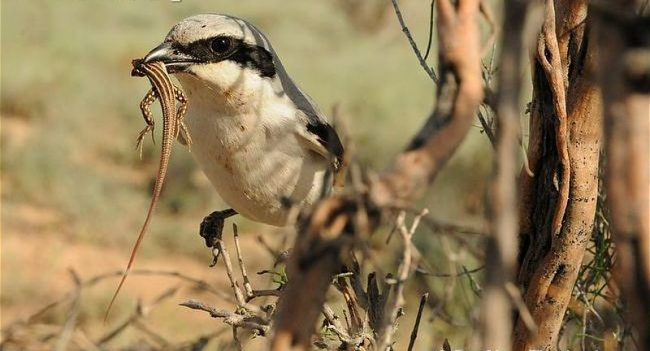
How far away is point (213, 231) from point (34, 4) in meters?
14.8

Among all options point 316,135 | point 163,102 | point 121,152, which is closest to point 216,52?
point 316,135

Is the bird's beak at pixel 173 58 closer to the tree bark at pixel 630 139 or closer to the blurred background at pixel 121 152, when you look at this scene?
the tree bark at pixel 630 139

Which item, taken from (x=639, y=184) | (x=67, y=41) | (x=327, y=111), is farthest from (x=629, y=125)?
(x=67, y=41)

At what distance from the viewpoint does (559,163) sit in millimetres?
2518

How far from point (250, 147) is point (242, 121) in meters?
0.09

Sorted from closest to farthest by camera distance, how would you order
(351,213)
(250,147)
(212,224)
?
(351,213), (250,147), (212,224)

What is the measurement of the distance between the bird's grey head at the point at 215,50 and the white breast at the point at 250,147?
1.9 inches

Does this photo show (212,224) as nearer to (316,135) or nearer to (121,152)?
(316,135)

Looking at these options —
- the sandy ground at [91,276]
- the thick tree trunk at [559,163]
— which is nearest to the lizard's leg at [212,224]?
the thick tree trunk at [559,163]

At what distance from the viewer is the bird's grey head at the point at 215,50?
339cm

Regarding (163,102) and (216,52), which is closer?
(163,102)

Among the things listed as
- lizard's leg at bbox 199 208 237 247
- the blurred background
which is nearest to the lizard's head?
lizard's leg at bbox 199 208 237 247

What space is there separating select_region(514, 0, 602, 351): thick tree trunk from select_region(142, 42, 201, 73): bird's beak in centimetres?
125

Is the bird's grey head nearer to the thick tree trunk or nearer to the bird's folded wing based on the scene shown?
the bird's folded wing
